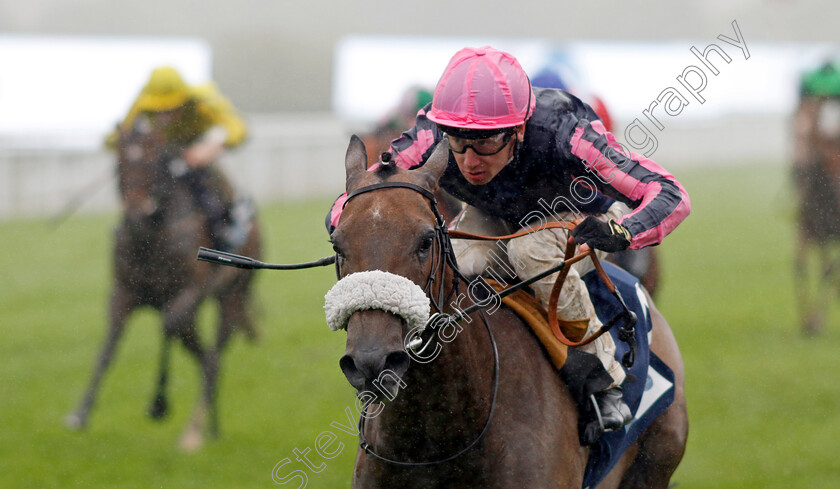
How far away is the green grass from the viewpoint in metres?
5.03

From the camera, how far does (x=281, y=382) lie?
6.80 m

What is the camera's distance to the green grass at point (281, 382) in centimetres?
503

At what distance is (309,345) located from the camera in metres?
7.88

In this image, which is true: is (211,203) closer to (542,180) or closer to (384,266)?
(542,180)

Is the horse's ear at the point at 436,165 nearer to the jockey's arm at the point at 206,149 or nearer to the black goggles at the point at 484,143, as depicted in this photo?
the black goggles at the point at 484,143

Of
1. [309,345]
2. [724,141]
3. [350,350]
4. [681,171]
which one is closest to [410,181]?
[350,350]

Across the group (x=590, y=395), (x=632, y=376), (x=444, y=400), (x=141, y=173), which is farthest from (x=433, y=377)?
(x=141, y=173)

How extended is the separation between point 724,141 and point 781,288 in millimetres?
14265

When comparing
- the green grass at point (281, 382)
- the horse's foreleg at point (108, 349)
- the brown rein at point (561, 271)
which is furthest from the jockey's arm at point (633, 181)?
the horse's foreleg at point (108, 349)

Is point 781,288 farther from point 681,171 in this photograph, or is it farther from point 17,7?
point 17,7

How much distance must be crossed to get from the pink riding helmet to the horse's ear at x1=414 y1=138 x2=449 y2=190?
12 cm

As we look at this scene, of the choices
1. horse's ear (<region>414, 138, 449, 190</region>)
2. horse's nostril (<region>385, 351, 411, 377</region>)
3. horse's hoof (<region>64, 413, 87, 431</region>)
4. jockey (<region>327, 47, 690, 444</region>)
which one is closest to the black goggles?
jockey (<region>327, 47, 690, 444</region>)

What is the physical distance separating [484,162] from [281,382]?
14.9 ft

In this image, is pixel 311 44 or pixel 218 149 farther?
pixel 311 44
